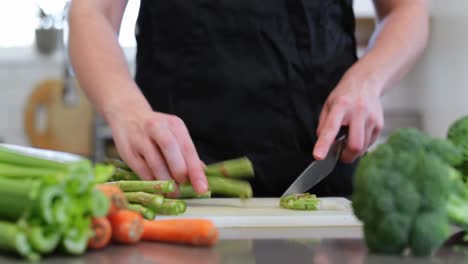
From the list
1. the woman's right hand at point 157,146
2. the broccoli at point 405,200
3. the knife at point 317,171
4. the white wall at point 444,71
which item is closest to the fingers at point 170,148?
the woman's right hand at point 157,146

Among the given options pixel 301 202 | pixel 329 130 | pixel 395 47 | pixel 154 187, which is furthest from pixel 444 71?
pixel 154 187

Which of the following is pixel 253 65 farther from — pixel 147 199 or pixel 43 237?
pixel 43 237

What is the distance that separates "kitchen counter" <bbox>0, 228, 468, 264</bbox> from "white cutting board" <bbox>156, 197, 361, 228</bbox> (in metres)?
0.13

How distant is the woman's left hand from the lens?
1276mm

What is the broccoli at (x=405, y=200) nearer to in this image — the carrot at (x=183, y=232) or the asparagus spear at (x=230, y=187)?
the carrot at (x=183, y=232)

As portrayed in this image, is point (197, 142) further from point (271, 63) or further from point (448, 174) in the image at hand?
point (448, 174)

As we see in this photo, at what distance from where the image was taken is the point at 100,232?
0.76 m

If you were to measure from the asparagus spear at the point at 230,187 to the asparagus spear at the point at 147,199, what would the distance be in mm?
231

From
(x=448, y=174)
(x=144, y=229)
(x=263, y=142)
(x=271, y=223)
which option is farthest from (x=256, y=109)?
(x=448, y=174)

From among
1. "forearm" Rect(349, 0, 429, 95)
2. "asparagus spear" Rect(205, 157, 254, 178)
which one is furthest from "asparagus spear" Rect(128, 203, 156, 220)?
"forearm" Rect(349, 0, 429, 95)

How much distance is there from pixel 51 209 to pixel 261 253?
0.82 feet

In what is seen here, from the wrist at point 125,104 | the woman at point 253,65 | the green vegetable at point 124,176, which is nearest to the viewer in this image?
the wrist at point 125,104

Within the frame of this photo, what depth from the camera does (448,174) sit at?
73 cm

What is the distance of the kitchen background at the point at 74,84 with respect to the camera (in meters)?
3.79
